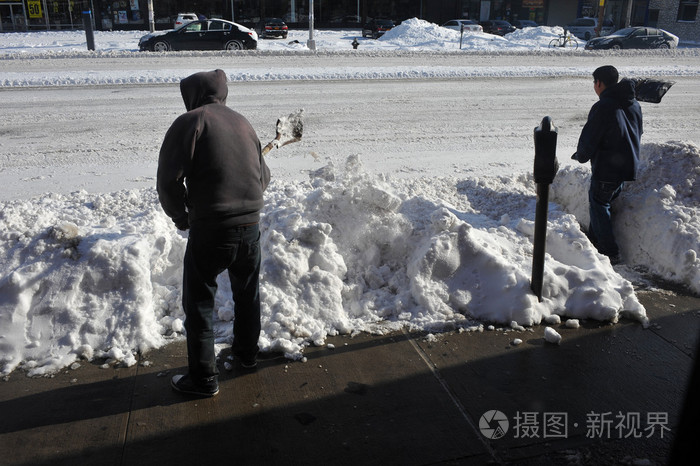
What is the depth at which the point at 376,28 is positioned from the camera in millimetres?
36594

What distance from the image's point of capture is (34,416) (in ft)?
11.0

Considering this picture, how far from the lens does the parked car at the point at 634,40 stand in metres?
28.7

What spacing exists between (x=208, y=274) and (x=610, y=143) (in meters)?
3.69

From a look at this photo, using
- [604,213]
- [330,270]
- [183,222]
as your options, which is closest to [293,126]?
[330,270]

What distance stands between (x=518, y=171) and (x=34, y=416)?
648 cm

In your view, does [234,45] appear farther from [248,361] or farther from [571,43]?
[248,361]

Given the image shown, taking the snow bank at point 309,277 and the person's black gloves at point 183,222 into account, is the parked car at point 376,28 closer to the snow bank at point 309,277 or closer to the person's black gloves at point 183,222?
the snow bank at point 309,277

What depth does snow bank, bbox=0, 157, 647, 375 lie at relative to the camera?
406 centimetres

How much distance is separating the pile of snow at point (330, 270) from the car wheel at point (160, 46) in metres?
20.5

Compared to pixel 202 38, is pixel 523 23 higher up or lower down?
higher up

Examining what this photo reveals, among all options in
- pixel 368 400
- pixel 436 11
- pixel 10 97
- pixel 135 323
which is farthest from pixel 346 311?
pixel 436 11

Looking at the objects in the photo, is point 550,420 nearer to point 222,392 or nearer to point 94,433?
point 222,392

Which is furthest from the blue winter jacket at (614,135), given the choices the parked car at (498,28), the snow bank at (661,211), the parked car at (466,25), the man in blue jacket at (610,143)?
the parked car at (498,28)

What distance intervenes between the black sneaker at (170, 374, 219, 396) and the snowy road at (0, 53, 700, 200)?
394cm
